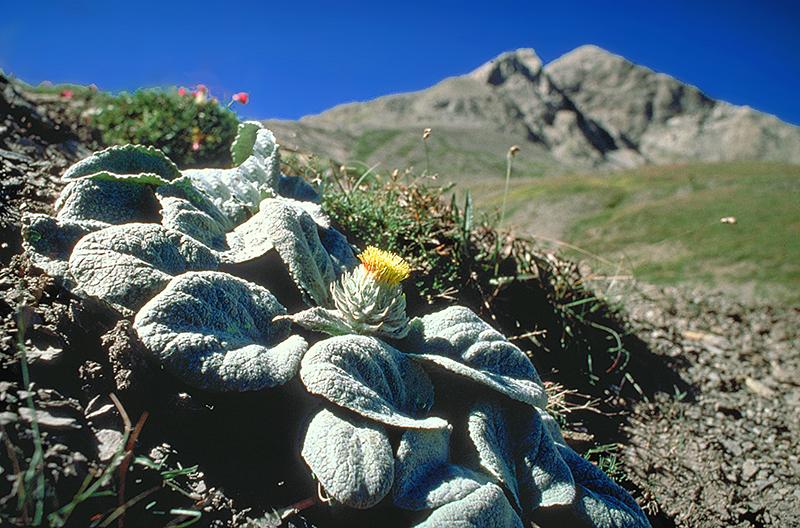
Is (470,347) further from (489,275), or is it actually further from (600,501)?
(489,275)

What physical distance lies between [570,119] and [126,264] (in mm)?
125497

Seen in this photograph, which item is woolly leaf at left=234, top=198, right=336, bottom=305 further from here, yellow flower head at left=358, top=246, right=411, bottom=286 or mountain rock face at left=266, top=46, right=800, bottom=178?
mountain rock face at left=266, top=46, right=800, bottom=178

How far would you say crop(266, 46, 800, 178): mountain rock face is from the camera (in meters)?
85.1

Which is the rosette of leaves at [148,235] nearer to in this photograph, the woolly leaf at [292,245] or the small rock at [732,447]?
the woolly leaf at [292,245]

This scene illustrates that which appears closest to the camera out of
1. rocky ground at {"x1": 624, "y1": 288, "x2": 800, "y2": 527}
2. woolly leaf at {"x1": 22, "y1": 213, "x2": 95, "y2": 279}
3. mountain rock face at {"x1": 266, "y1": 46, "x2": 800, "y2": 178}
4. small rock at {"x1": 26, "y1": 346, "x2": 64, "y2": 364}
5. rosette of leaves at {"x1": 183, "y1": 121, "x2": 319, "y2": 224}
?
small rock at {"x1": 26, "y1": 346, "x2": 64, "y2": 364}

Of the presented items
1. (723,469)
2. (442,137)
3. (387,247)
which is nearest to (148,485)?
(387,247)

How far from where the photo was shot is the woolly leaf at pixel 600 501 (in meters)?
2.06

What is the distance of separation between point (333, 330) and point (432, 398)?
443 millimetres

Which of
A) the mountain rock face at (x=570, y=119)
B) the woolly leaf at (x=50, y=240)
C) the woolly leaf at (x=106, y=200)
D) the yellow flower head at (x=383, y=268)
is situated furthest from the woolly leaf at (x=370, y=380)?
the mountain rock face at (x=570, y=119)

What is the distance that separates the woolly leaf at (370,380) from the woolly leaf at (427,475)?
67 millimetres

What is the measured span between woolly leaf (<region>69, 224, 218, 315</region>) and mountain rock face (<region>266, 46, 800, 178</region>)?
211ft

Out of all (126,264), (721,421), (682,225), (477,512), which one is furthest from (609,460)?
(682,225)

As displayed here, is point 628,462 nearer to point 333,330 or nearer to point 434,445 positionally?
point 434,445

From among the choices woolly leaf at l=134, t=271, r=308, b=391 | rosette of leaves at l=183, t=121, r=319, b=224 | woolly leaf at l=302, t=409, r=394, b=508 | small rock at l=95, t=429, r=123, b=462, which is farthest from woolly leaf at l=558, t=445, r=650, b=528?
rosette of leaves at l=183, t=121, r=319, b=224
